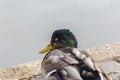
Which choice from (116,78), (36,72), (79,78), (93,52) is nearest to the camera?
(79,78)

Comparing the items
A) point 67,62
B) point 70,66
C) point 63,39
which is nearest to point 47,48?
point 63,39

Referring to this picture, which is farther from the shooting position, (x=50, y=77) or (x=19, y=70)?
(x=19, y=70)

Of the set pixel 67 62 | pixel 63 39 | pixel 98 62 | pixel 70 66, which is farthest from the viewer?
pixel 98 62

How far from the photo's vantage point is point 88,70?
6309 millimetres

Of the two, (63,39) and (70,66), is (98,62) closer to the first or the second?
(63,39)

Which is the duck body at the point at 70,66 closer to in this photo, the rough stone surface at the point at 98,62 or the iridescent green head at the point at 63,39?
the iridescent green head at the point at 63,39

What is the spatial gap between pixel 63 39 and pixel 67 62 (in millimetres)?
1102

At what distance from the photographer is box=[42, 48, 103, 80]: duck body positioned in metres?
6.24

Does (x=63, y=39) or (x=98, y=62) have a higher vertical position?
(x=63, y=39)

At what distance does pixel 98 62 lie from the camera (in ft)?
27.0

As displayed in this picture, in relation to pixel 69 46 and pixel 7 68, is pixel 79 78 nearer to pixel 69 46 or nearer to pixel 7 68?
pixel 69 46

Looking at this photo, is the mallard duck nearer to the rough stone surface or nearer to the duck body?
the duck body

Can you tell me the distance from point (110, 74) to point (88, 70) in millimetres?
1440

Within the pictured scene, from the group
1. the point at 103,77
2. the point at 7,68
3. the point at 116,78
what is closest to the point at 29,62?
the point at 7,68
